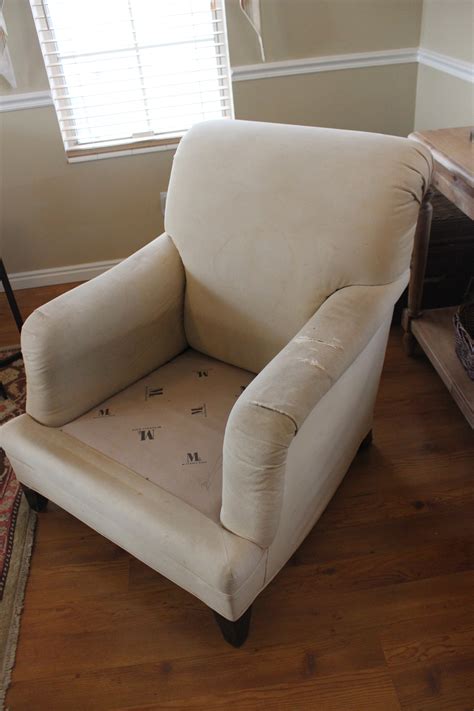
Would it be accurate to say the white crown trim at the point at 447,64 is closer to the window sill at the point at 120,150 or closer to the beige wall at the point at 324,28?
the beige wall at the point at 324,28

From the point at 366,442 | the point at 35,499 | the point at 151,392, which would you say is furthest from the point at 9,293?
the point at 366,442

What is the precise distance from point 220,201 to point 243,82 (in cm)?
110

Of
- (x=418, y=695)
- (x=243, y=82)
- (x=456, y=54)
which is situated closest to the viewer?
(x=418, y=695)

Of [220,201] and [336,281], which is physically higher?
[220,201]

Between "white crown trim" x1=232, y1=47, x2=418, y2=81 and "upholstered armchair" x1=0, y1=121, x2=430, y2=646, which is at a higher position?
"white crown trim" x1=232, y1=47, x2=418, y2=81

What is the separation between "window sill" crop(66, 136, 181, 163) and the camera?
7.43 feet

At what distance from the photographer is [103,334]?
125 centimetres

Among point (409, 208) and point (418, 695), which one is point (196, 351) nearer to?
point (409, 208)

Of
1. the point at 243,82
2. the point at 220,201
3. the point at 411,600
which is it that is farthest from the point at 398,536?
the point at 243,82

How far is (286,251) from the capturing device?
1.21 metres

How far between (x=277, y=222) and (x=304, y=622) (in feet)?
2.87

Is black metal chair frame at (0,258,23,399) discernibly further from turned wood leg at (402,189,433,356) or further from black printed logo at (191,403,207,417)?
turned wood leg at (402,189,433,356)

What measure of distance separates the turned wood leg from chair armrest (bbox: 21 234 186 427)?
28.7 inches

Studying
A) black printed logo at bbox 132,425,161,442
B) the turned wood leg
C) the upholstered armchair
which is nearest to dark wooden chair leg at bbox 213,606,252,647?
the upholstered armchair
